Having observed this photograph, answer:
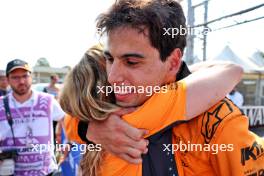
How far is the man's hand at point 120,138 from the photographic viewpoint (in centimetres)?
107

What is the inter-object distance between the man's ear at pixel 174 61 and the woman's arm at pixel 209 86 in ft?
0.20

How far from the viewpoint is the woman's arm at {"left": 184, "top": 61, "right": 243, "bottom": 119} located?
3.49 ft

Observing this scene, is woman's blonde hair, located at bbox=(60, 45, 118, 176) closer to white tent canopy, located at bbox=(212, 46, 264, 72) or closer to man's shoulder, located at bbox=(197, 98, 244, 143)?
man's shoulder, located at bbox=(197, 98, 244, 143)

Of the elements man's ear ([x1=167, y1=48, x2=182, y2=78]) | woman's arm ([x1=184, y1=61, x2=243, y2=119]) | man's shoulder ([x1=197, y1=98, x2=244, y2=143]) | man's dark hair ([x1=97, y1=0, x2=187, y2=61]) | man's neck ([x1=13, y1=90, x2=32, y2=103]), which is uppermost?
man's dark hair ([x1=97, y1=0, x2=187, y2=61])

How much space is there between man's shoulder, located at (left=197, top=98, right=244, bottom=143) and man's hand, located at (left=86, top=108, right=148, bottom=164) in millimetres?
211

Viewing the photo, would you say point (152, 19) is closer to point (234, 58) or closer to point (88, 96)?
point (88, 96)

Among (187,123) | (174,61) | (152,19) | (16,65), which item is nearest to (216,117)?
(187,123)

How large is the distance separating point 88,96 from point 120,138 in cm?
22

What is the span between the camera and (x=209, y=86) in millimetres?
1138

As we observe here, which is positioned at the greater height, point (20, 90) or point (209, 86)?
point (209, 86)

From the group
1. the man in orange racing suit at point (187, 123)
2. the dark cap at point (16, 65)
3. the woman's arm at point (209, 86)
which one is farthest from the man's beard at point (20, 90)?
the woman's arm at point (209, 86)

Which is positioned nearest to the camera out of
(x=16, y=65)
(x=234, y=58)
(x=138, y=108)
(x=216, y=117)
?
(x=216, y=117)

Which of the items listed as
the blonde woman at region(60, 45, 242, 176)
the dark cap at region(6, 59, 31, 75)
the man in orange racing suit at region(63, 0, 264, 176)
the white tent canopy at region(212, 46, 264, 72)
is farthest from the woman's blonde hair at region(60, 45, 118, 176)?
the white tent canopy at region(212, 46, 264, 72)

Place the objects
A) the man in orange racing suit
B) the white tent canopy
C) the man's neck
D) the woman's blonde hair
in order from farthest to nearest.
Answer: the white tent canopy
the man's neck
the woman's blonde hair
the man in orange racing suit
